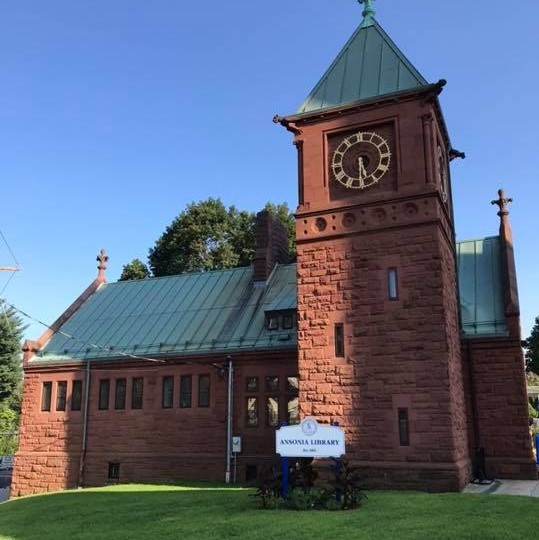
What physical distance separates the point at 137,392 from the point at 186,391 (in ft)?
8.15

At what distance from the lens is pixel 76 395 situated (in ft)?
89.4

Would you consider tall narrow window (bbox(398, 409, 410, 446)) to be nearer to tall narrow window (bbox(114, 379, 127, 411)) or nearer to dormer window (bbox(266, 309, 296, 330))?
dormer window (bbox(266, 309, 296, 330))

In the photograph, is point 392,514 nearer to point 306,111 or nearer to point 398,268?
point 398,268

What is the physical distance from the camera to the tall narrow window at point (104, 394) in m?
26.4

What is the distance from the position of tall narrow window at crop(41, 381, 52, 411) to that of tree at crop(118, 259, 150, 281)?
22.6 metres

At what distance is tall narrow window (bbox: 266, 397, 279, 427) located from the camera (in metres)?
22.9

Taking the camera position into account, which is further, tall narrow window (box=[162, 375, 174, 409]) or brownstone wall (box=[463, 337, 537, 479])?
tall narrow window (box=[162, 375, 174, 409])

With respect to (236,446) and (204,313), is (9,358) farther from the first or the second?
(236,446)

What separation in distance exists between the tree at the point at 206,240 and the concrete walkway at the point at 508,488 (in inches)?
1224

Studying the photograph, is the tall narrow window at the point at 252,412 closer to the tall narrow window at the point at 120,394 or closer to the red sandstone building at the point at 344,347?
the red sandstone building at the point at 344,347

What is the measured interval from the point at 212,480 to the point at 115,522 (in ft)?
31.8

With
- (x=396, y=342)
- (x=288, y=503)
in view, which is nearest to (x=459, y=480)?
(x=396, y=342)

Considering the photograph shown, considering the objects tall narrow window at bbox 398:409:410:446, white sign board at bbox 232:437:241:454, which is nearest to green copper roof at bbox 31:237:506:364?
white sign board at bbox 232:437:241:454

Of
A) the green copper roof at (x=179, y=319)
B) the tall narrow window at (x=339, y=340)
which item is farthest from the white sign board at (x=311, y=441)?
the green copper roof at (x=179, y=319)
